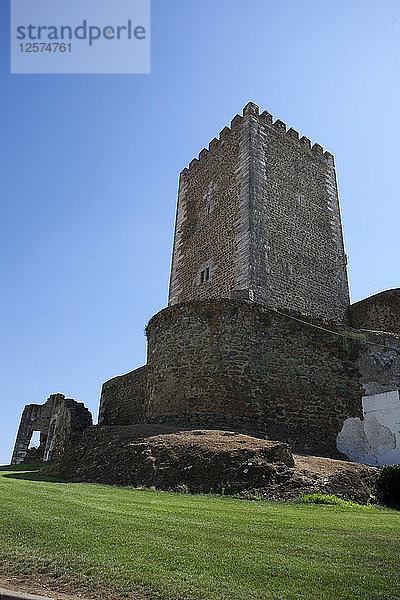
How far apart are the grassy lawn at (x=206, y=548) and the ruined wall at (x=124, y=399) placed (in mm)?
10628

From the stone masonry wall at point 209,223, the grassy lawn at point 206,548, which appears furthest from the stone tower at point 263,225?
the grassy lawn at point 206,548

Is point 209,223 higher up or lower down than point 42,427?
higher up

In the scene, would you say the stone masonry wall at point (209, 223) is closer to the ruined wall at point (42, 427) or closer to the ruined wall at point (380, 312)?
the ruined wall at point (380, 312)

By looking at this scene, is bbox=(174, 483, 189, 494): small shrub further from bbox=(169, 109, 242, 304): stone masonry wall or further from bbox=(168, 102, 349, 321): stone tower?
bbox=(169, 109, 242, 304): stone masonry wall

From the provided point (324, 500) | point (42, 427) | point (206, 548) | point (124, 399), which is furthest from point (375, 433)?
point (42, 427)

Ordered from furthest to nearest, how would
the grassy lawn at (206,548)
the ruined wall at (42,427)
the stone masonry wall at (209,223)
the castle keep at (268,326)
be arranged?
1. the ruined wall at (42,427)
2. the stone masonry wall at (209,223)
3. the castle keep at (268,326)
4. the grassy lawn at (206,548)

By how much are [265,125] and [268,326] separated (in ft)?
39.8

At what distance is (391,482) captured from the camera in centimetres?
852

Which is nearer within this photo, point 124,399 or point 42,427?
point 124,399

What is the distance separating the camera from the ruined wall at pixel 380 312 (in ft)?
59.0

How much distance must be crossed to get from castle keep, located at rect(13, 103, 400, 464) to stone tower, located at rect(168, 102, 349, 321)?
0.06 meters

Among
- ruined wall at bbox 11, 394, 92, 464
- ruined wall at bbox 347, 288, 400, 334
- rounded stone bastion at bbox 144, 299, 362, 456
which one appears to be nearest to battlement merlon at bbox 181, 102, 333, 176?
ruined wall at bbox 347, 288, 400, 334

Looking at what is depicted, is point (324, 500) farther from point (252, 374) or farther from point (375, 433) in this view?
point (375, 433)

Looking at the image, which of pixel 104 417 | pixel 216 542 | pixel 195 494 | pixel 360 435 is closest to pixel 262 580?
pixel 216 542
